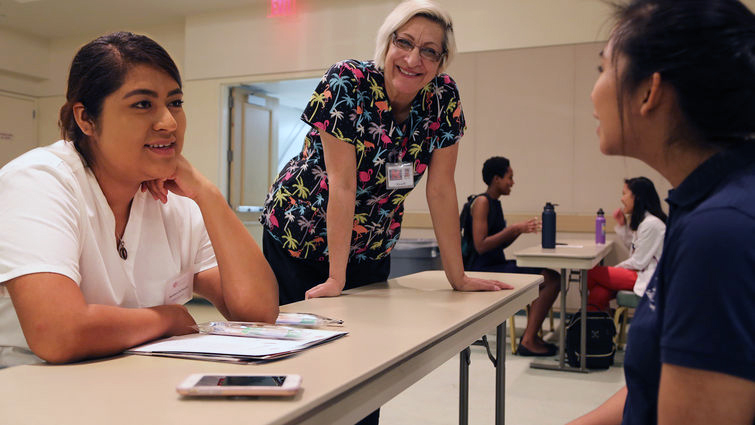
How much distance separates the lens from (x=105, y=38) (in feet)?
3.70

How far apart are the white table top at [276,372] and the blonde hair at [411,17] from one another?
27.8 inches

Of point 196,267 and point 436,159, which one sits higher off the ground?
point 436,159

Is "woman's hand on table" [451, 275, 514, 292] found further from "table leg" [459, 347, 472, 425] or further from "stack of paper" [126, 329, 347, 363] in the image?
"stack of paper" [126, 329, 347, 363]

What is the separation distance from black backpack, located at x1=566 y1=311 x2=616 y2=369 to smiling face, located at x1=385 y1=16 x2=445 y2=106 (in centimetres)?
268

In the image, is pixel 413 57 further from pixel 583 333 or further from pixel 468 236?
pixel 468 236

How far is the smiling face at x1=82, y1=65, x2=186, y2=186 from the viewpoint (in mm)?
1117

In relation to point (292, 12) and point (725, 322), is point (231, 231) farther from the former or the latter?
point (292, 12)

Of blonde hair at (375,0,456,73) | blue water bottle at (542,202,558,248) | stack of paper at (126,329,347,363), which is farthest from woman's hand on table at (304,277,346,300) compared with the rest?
blue water bottle at (542,202,558,248)

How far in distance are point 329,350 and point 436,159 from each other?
0.91 m

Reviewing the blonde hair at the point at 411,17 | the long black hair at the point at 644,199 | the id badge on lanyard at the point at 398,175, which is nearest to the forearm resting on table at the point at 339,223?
the id badge on lanyard at the point at 398,175

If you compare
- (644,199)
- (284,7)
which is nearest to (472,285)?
(644,199)

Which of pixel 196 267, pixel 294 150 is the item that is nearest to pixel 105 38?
pixel 196 267

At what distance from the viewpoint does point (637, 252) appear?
399cm

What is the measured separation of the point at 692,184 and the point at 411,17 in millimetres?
1036
